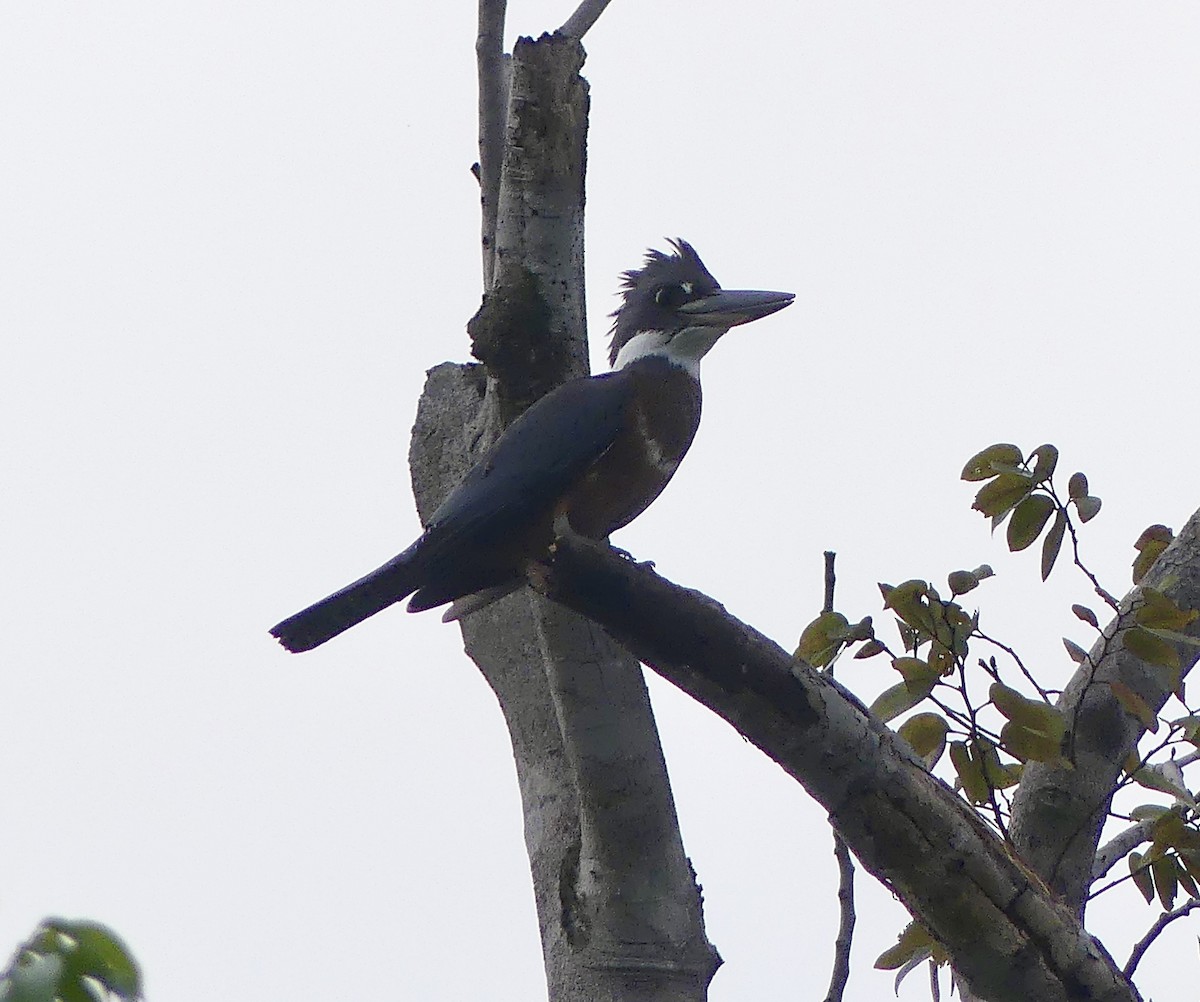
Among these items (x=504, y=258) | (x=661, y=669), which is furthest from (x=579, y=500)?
(x=661, y=669)

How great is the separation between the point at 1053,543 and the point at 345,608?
1616 millimetres

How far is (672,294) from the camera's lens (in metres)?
5.01

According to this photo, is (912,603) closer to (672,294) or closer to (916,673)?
(916,673)

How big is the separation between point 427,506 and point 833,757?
163 cm

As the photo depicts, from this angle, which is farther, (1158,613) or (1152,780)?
(1152,780)

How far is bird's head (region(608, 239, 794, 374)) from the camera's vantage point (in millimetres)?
4805

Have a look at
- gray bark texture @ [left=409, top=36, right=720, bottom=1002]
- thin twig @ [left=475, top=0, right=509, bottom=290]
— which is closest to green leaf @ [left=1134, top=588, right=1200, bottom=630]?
gray bark texture @ [left=409, top=36, right=720, bottom=1002]

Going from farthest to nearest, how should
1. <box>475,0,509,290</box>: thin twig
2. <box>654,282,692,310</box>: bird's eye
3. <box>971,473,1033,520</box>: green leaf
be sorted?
<box>654,282,692,310</box>: bird's eye, <box>475,0,509,290</box>: thin twig, <box>971,473,1033,520</box>: green leaf

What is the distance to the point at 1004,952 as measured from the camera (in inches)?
113

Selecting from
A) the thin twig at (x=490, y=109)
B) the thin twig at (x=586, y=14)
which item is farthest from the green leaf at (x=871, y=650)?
the thin twig at (x=586, y=14)

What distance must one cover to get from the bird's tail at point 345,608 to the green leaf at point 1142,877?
1.75 meters

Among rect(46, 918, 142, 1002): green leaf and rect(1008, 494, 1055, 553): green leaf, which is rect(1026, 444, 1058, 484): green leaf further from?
rect(46, 918, 142, 1002): green leaf

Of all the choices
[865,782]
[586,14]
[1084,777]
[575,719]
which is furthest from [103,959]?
[586,14]

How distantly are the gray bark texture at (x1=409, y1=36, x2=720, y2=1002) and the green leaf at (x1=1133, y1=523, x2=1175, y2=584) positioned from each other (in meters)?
1.55
